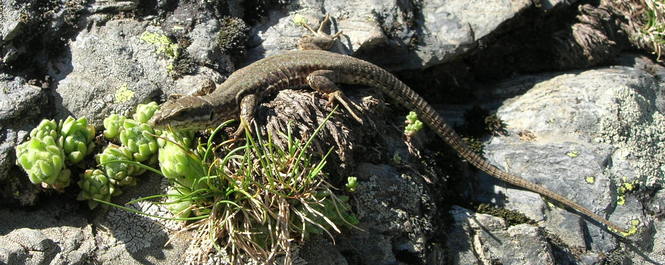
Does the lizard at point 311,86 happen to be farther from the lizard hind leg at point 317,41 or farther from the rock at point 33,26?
the rock at point 33,26

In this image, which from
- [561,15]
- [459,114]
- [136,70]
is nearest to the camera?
[136,70]

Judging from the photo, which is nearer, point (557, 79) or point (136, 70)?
point (136, 70)

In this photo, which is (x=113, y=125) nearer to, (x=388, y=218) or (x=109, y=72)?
(x=109, y=72)

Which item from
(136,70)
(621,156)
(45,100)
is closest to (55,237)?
(45,100)

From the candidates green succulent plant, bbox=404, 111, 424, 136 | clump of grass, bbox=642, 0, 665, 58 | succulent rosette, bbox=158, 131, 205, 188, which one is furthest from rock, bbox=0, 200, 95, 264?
clump of grass, bbox=642, 0, 665, 58

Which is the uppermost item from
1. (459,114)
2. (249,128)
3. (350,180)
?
(249,128)

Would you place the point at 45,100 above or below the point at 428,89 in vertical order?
above

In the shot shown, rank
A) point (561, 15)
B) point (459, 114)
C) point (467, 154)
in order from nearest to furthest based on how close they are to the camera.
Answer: point (467, 154)
point (459, 114)
point (561, 15)

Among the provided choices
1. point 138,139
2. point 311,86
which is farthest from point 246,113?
point 138,139

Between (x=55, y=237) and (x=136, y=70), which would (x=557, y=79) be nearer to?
Answer: (x=136, y=70)
